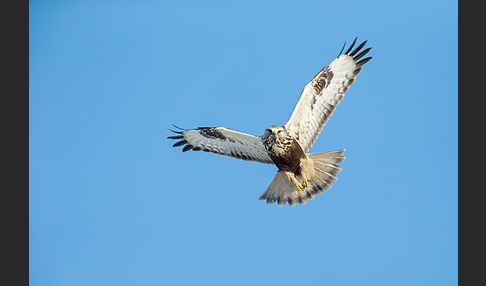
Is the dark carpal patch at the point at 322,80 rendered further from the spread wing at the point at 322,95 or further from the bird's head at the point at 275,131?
the bird's head at the point at 275,131

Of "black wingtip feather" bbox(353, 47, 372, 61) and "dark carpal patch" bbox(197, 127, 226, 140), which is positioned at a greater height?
"black wingtip feather" bbox(353, 47, 372, 61)

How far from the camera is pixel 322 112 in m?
8.08

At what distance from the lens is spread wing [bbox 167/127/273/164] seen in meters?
8.18

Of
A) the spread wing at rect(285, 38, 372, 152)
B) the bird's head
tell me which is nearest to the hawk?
the spread wing at rect(285, 38, 372, 152)

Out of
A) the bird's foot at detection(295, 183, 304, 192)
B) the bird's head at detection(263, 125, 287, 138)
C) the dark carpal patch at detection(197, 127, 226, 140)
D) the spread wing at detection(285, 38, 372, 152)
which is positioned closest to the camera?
the bird's head at detection(263, 125, 287, 138)

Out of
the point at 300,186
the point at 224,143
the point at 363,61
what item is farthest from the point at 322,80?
the point at 224,143

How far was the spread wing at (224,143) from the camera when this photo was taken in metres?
8.18

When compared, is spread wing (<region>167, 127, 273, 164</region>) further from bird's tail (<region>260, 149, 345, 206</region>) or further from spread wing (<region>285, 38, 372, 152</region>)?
spread wing (<region>285, 38, 372, 152</region>)

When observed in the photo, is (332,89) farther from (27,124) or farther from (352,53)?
(27,124)

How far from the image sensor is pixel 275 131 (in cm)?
751

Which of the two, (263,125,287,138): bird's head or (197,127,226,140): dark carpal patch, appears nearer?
(263,125,287,138): bird's head

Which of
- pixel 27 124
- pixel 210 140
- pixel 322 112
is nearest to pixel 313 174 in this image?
pixel 322 112

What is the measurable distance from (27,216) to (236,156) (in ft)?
11.5

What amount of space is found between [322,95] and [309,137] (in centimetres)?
61
